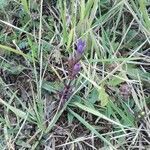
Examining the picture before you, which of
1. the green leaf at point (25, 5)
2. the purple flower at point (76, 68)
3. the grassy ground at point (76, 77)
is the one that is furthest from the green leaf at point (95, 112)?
the green leaf at point (25, 5)

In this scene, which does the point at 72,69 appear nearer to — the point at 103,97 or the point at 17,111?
the point at 103,97

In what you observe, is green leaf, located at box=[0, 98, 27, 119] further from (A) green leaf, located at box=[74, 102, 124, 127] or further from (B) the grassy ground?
(A) green leaf, located at box=[74, 102, 124, 127]

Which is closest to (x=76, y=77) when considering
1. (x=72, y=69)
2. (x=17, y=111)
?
(x=72, y=69)

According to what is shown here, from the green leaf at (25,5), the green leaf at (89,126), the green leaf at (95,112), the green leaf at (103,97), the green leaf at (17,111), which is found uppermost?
the green leaf at (25,5)

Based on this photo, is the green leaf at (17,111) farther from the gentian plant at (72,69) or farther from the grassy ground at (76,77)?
the gentian plant at (72,69)

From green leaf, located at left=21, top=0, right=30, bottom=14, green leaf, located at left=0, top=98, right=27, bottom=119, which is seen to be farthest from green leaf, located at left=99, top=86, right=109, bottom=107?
green leaf, located at left=21, top=0, right=30, bottom=14

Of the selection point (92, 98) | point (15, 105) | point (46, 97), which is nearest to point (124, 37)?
point (92, 98)

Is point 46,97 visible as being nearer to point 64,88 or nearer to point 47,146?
point 64,88

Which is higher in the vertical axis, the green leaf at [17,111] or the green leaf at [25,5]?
the green leaf at [25,5]
